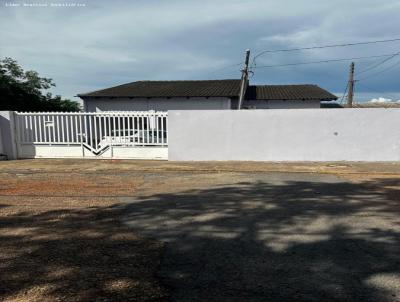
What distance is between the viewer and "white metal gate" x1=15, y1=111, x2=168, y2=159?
44.9 feet

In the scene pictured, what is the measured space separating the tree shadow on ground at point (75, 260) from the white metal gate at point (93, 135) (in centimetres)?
834

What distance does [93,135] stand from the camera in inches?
561

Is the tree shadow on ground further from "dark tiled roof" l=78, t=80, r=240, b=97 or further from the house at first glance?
"dark tiled roof" l=78, t=80, r=240, b=97

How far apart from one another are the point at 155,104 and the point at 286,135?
571 inches

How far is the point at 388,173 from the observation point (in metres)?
10.2

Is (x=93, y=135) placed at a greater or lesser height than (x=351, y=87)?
lesser

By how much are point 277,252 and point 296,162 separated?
29.7 feet

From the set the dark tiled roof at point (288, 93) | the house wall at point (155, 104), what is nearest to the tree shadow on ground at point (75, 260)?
the house wall at point (155, 104)

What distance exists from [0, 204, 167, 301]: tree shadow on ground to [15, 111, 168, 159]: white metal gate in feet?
27.4

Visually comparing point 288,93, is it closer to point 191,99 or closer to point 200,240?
point 191,99

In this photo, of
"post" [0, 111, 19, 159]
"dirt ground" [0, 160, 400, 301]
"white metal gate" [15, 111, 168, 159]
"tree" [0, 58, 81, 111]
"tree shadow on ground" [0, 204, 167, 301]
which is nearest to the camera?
"tree shadow on ground" [0, 204, 167, 301]

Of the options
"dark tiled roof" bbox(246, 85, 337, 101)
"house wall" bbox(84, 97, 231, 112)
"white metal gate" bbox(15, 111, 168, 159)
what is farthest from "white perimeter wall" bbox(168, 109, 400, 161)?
"dark tiled roof" bbox(246, 85, 337, 101)

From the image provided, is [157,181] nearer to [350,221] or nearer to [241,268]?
[350,221]

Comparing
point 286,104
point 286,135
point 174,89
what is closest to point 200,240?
point 286,135
